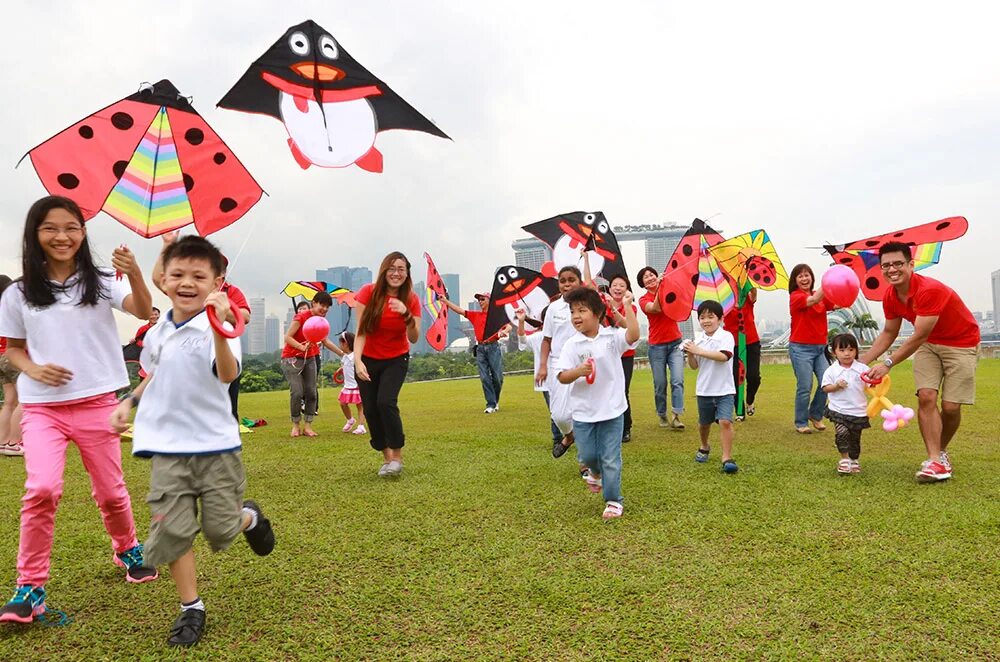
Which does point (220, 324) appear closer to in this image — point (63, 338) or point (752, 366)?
point (63, 338)

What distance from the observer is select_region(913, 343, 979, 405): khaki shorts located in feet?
15.3

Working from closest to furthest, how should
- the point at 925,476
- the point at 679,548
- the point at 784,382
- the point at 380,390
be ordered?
1. the point at 679,548
2. the point at 925,476
3. the point at 380,390
4. the point at 784,382

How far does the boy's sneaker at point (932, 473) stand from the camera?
15.0ft

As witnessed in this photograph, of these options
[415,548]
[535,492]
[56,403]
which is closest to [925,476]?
[535,492]

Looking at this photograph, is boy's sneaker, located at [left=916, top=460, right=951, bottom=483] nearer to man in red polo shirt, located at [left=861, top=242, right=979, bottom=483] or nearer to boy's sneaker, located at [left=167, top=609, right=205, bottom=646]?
man in red polo shirt, located at [left=861, top=242, right=979, bottom=483]

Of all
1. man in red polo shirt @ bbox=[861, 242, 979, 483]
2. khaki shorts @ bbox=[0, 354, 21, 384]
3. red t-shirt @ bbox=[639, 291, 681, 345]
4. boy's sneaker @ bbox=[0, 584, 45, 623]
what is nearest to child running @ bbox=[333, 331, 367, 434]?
khaki shorts @ bbox=[0, 354, 21, 384]

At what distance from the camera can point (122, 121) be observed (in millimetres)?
3891

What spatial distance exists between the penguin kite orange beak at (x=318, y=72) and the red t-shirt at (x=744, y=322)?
5.25 metres

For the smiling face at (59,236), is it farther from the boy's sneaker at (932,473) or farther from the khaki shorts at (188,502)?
the boy's sneaker at (932,473)

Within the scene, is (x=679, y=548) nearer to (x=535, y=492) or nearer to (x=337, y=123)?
(x=535, y=492)

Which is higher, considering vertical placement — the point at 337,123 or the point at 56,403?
the point at 337,123

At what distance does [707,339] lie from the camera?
5574 mm

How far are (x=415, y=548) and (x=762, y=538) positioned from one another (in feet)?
6.14

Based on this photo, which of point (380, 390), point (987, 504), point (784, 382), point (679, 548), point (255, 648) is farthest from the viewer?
point (784, 382)
